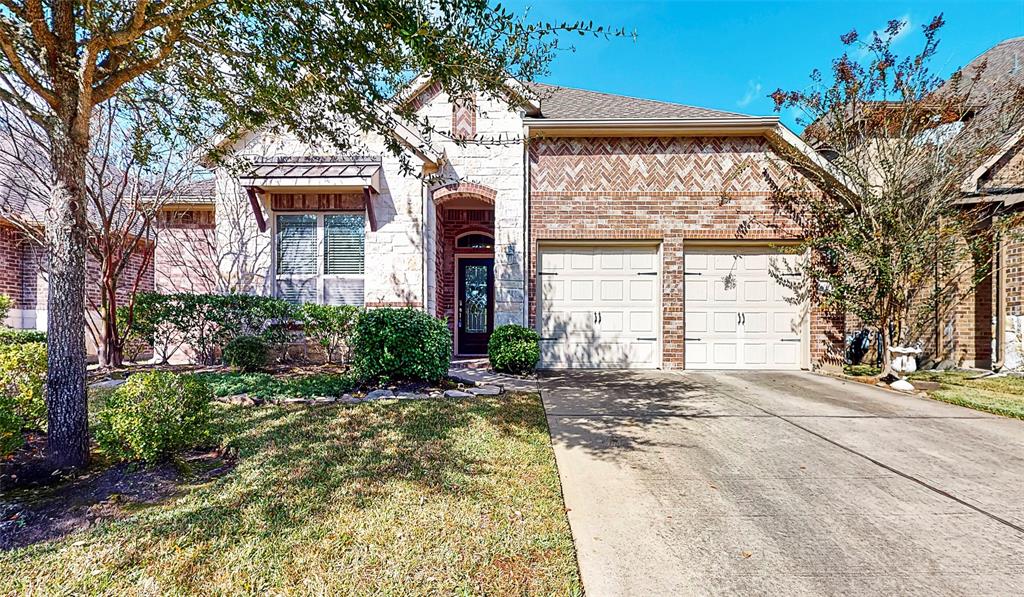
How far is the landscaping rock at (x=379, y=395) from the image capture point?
16.2 feet

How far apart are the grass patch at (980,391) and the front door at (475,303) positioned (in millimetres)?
8173

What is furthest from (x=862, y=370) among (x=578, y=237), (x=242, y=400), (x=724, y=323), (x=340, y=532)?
(x=242, y=400)

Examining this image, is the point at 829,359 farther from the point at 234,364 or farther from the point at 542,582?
the point at 234,364

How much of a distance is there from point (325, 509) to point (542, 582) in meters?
1.39

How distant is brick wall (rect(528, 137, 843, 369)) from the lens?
7.64 m

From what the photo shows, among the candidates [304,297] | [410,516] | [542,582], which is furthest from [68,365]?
[304,297]

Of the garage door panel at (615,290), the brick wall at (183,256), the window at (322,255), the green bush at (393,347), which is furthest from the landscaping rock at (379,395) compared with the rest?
the brick wall at (183,256)

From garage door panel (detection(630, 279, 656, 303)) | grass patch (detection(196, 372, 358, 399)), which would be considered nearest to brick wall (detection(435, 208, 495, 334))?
garage door panel (detection(630, 279, 656, 303))

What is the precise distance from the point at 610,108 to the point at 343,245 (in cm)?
633

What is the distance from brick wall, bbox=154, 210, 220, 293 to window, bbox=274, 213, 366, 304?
60.8 inches

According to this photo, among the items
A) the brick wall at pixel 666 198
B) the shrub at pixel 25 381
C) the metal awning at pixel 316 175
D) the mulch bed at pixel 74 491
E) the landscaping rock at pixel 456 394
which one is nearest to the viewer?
the mulch bed at pixel 74 491

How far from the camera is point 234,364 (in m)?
6.25

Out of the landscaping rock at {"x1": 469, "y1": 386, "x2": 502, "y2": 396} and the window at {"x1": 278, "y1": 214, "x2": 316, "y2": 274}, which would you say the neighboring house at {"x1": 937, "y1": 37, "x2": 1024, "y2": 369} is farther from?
the window at {"x1": 278, "y1": 214, "x2": 316, "y2": 274}

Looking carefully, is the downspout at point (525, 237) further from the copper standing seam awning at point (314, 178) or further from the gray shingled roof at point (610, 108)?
the copper standing seam awning at point (314, 178)
